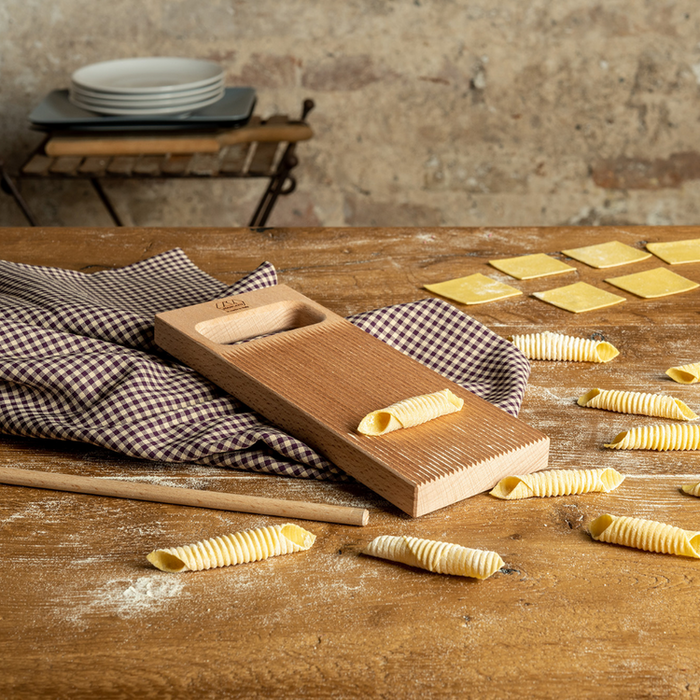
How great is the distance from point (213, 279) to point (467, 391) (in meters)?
0.46

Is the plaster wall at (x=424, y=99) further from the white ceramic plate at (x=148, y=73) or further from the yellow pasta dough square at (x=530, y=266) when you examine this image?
the yellow pasta dough square at (x=530, y=266)

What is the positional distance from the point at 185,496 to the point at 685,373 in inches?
22.5

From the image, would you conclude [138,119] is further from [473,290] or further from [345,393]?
[345,393]

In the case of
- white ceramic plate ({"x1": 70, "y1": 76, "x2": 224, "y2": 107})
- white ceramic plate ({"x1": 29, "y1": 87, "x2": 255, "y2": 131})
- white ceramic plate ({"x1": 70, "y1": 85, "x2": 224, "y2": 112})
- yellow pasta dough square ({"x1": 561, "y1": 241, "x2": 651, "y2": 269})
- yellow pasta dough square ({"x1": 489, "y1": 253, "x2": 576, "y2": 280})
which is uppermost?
white ceramic plate ({"x1": 70, "y1": 76, "x2": 224, "y2": 107})

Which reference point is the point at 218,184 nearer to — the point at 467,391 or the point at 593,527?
the point at 467,391

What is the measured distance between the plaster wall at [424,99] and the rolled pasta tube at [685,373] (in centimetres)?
211

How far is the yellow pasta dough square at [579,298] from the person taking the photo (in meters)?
1.13

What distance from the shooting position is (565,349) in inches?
38.2

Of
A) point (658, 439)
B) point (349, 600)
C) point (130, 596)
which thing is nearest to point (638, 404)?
point (658, 439)

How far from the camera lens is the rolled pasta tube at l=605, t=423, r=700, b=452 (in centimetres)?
78

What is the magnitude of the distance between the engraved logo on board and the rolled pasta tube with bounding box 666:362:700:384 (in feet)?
1.60

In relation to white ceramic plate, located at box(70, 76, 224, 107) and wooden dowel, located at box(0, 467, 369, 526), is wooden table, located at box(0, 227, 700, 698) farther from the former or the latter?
white ceramic plate, located at box(70, 76, 224, 107)

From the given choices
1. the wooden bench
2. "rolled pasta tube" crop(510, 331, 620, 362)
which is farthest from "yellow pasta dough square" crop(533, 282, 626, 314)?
the wooden bench

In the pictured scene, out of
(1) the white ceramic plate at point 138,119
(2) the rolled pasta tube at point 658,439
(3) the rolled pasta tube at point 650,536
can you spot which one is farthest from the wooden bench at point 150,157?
(3) the rolled pasta tube at point 650,536
